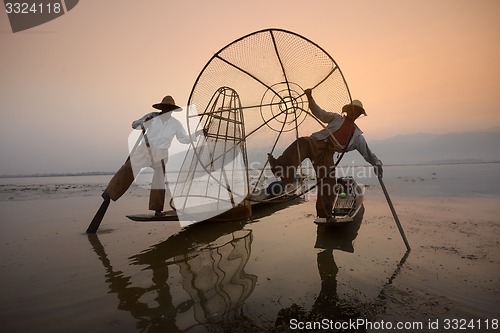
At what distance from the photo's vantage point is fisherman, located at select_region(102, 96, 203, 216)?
5.99m

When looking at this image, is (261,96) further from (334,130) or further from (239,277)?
(239,277)

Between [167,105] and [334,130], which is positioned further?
[167,105]

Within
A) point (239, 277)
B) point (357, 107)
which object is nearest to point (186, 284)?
point (239, 277)

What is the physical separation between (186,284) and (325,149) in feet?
12.9

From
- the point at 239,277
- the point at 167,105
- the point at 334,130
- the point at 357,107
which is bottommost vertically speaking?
the point at 239,277

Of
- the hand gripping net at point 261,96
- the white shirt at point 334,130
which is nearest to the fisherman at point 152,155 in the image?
the hand gripping net at point 261,96

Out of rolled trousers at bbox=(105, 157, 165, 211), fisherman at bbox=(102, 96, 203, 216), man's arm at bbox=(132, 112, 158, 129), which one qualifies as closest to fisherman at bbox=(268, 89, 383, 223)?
fisherman at bbox=(102, 96, 203, 216)

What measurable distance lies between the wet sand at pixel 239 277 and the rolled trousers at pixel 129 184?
97cm

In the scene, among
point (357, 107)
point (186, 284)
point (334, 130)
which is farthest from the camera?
point (357, 107)

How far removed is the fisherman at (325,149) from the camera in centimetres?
527

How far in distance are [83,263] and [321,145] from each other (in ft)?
16.7

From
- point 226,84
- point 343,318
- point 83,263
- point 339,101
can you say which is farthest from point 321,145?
point 83,263

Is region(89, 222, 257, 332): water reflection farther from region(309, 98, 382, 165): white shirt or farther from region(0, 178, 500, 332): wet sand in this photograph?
region(309, 98, 382, 165): white shirt

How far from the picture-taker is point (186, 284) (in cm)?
365
